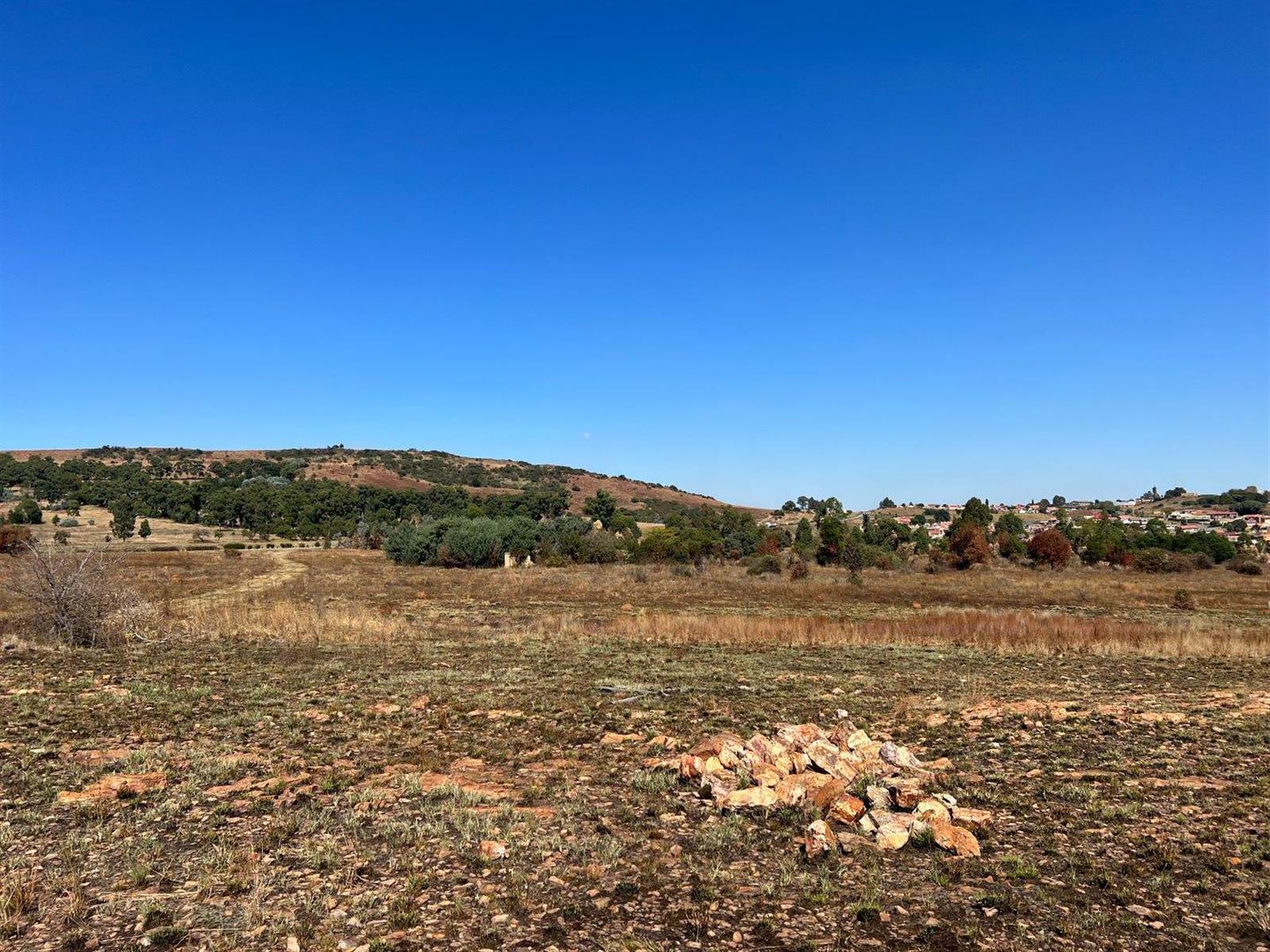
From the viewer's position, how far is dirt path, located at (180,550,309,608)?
34.2 m

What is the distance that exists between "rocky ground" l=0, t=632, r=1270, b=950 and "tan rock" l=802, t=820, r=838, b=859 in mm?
62

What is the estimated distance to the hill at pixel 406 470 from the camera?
137m

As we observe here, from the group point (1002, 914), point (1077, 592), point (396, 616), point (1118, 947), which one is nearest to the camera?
point (1118, 947)

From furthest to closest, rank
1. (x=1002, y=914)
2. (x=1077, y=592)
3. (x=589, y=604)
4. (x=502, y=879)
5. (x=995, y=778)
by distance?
(x=1077, y=592) < (x=589, y=604) < (x=995, y=778) < (x=502, y=879) < (x=1002, y=914)

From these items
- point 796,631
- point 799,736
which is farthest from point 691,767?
point 796,631

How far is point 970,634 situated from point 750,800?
20.3 m

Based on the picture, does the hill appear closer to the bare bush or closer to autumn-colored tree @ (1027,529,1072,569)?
autumn-colored tree @ (1027,529,1072,569)

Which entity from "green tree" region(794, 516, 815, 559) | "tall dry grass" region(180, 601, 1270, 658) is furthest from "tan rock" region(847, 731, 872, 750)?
"green tree" region(794, 516, 815, 559)

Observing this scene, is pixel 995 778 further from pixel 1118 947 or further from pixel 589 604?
pixel 589 604

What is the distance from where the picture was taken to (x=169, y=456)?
154m

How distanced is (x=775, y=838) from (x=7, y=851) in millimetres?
7008

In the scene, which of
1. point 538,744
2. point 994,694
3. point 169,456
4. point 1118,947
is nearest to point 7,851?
point 538,744

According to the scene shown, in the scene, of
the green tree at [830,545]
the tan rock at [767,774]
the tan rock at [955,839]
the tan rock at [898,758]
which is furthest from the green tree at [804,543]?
the tan rock at [955,839]

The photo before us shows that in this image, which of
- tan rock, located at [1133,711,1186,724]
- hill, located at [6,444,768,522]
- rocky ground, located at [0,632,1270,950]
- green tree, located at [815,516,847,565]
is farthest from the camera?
hill, located at [6,444,768,522]
